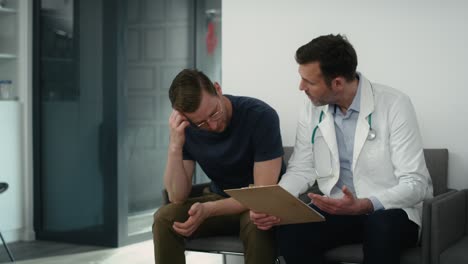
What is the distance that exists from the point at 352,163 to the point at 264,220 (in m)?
0.39

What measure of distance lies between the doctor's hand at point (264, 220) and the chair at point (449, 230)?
1.68 ft

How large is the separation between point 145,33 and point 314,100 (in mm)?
2599

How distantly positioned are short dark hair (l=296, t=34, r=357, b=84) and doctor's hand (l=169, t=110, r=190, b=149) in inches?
19.9

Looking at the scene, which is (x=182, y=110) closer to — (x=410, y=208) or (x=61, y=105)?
(x=410, y=208)

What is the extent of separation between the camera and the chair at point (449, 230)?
2.14 meters

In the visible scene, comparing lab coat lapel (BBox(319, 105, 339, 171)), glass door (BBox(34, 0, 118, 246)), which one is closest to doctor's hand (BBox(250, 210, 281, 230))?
lab coat lapel (BBox(319, 105, 339, 171))

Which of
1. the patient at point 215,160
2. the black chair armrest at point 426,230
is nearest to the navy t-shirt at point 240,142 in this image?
the patient at point 215,160

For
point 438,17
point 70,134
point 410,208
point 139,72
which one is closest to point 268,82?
point 438,17

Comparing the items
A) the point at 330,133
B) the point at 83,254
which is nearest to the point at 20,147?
the point at 83,254

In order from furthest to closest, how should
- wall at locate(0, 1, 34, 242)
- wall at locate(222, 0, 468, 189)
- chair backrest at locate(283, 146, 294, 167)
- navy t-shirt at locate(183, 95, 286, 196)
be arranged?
wall at locate(0, 1, 34, 242), chair backrest at locate(283, 146, 294, 167), wall at locate(222, 0, 468, 189), navy t-shirt at locate(183, 95, 286, 196)

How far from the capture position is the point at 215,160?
8.15ft

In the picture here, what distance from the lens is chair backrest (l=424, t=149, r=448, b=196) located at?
8.71 feet

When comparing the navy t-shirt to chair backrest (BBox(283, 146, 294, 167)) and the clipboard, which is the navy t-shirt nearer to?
the clipboard

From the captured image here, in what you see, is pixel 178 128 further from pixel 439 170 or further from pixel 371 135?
pixel 439 170
